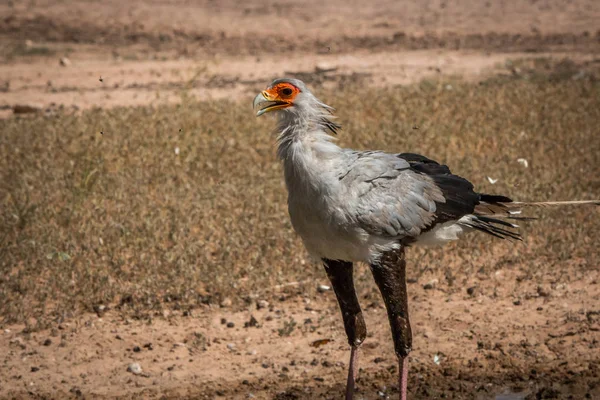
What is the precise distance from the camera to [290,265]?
19.4 ft

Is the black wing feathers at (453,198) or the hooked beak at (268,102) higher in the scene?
the hooked beak at (268,102)

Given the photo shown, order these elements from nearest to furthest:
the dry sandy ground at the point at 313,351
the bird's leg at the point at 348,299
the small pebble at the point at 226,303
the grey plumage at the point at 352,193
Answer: the grey plumage at the point at 352,193, the bird's leg at the point at 348,299, the dry sandy ground at the point at 313,351, the small pebble at the point at 226,303

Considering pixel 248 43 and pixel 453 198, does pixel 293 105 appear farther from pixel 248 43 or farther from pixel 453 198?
pixel 248 43

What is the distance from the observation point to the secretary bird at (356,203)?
403 centimetres

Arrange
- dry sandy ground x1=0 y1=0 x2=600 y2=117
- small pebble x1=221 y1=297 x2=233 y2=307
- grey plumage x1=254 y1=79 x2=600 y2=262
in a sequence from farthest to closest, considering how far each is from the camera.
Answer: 1. dry sandy ground x1=0 y1=0 x2=600 y2=117
2. small pebble x1=221 y1=297 x2=233 y2=307
3. grey plumage x1=254 y1=79 x2=600 y2=262

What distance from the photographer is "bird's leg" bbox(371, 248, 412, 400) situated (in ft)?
13.8

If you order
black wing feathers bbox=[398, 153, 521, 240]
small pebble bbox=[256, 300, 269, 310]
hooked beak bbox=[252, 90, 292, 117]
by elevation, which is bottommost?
small pebble bbox=[256, 300, 269, 310]

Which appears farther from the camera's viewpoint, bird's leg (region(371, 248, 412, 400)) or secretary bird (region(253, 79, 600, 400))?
bird's leg (region(371, 248, 412, 400))

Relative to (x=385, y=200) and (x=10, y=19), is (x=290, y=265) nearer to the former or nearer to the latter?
(x=385, y=200)

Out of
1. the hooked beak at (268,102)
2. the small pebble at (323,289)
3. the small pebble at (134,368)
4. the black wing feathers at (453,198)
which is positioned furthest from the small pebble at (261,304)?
the hooked beak at (268,102)

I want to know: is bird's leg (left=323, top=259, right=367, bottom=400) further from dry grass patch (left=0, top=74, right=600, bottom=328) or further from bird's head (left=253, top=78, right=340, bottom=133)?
dry grass patch (left=0, top=74, right=600, bottom=328)

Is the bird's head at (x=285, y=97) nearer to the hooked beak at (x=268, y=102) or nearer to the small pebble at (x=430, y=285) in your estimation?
the hooked beak at (x=268, y=102)

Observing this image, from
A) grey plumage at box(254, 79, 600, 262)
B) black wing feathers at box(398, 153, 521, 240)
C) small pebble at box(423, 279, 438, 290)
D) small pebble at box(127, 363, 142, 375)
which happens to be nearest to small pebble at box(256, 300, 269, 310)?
small pebble at box(127, 363, 142, 375)

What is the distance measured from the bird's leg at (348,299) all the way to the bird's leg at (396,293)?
17 centimetres
